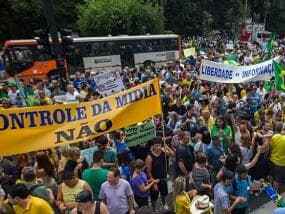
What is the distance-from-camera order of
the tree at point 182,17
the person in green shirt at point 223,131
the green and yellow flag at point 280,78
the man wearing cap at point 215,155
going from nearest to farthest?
the man wearing cap at point 215,155
the person in green shirt at point 223,131
the green and yellow flag at point 280,78
the tree at point 182,17

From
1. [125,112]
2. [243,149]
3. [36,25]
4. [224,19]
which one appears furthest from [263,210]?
[224,19]

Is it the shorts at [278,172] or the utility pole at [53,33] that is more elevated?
the utility pole at [53,33]

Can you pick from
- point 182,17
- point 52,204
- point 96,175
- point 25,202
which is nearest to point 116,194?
point 96,175

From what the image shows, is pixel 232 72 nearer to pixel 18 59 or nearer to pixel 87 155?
pixel 87 155

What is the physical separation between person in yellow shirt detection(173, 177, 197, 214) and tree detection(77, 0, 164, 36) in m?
29.9

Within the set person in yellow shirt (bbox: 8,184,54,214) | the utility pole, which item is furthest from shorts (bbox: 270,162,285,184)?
the utility pole

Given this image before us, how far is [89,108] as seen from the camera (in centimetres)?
693

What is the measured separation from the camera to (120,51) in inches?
1115

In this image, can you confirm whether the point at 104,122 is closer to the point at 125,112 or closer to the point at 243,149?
the point at 125,112

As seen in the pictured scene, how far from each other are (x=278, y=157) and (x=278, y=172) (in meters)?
0.27

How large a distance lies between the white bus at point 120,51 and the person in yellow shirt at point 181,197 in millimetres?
20176

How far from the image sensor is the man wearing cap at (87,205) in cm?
483

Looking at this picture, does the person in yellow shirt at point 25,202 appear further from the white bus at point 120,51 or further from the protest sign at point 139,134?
the white bus at point 120,51

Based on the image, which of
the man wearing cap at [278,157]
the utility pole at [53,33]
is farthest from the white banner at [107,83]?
the man wearing cap at [278,157]
